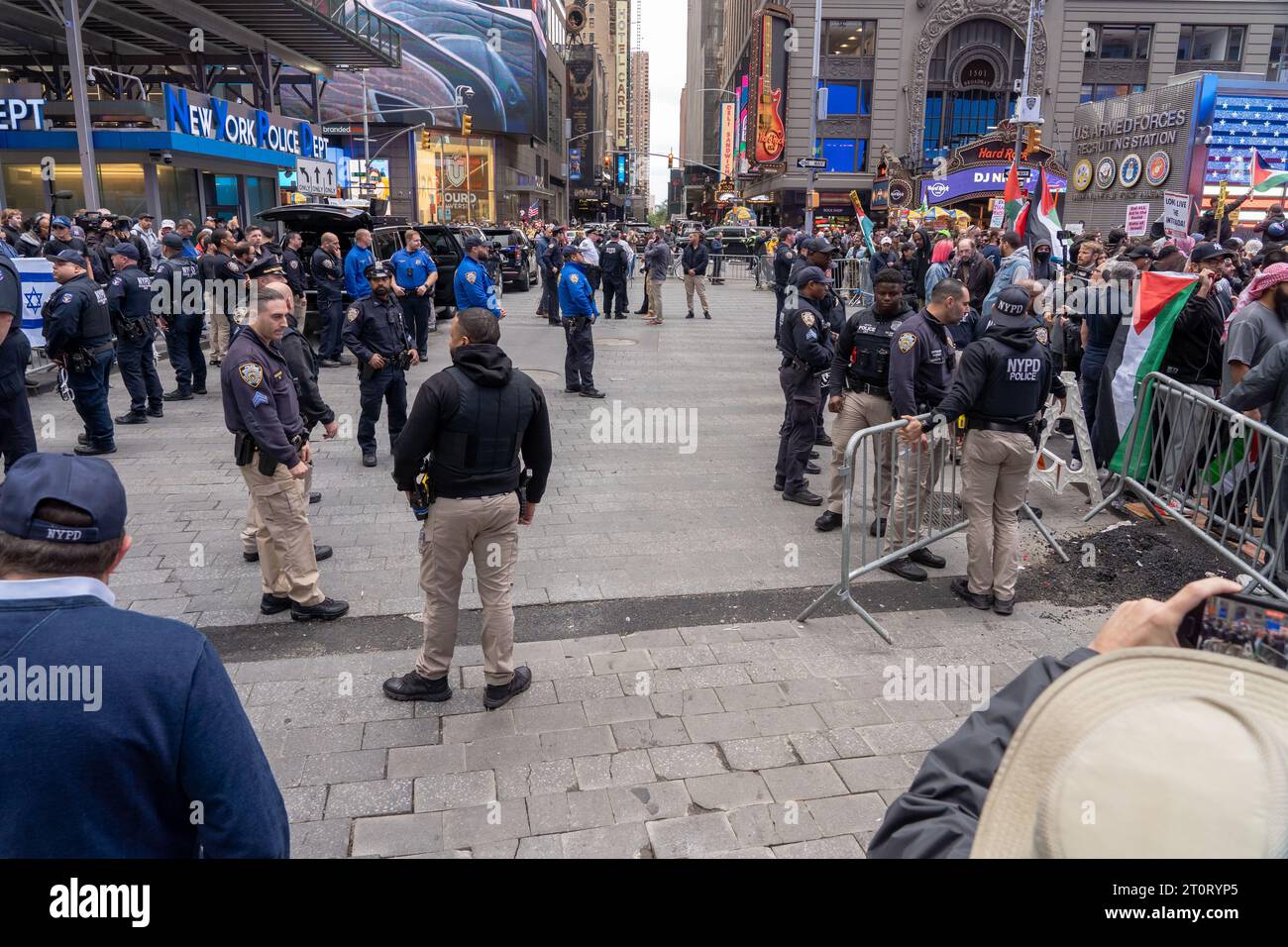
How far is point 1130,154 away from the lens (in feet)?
105

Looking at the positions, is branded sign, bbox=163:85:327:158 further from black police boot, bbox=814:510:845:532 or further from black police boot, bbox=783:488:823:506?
black police boot, bbox=814:510:845:532

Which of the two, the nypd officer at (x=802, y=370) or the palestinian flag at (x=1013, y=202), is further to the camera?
the palestinian flag at (x=1013, y=202)

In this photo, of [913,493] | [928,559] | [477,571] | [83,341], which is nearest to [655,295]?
[83,341]

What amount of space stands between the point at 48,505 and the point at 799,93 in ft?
183

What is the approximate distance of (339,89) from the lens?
6612cm

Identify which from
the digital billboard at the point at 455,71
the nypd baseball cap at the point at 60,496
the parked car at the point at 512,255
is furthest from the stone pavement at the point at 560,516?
the digital billboard at the point at 455,71

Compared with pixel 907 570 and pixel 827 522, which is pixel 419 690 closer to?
pixel 907 570

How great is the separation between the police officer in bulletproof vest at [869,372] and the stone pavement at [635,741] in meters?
1.87

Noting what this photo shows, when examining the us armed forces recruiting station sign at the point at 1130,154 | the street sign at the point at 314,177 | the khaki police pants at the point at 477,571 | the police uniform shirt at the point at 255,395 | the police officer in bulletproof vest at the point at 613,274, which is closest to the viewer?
the khaki police pants at the point at 477,571

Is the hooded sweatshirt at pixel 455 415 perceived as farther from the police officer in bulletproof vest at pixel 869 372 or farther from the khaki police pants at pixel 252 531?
the police officer in bulletproof vest at pixel 869 372

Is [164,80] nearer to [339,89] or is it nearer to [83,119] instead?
[83,119]

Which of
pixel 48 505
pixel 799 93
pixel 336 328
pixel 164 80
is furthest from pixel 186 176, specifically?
pixel 799 93

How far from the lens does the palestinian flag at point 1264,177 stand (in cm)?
1830

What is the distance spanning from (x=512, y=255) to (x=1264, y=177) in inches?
798
